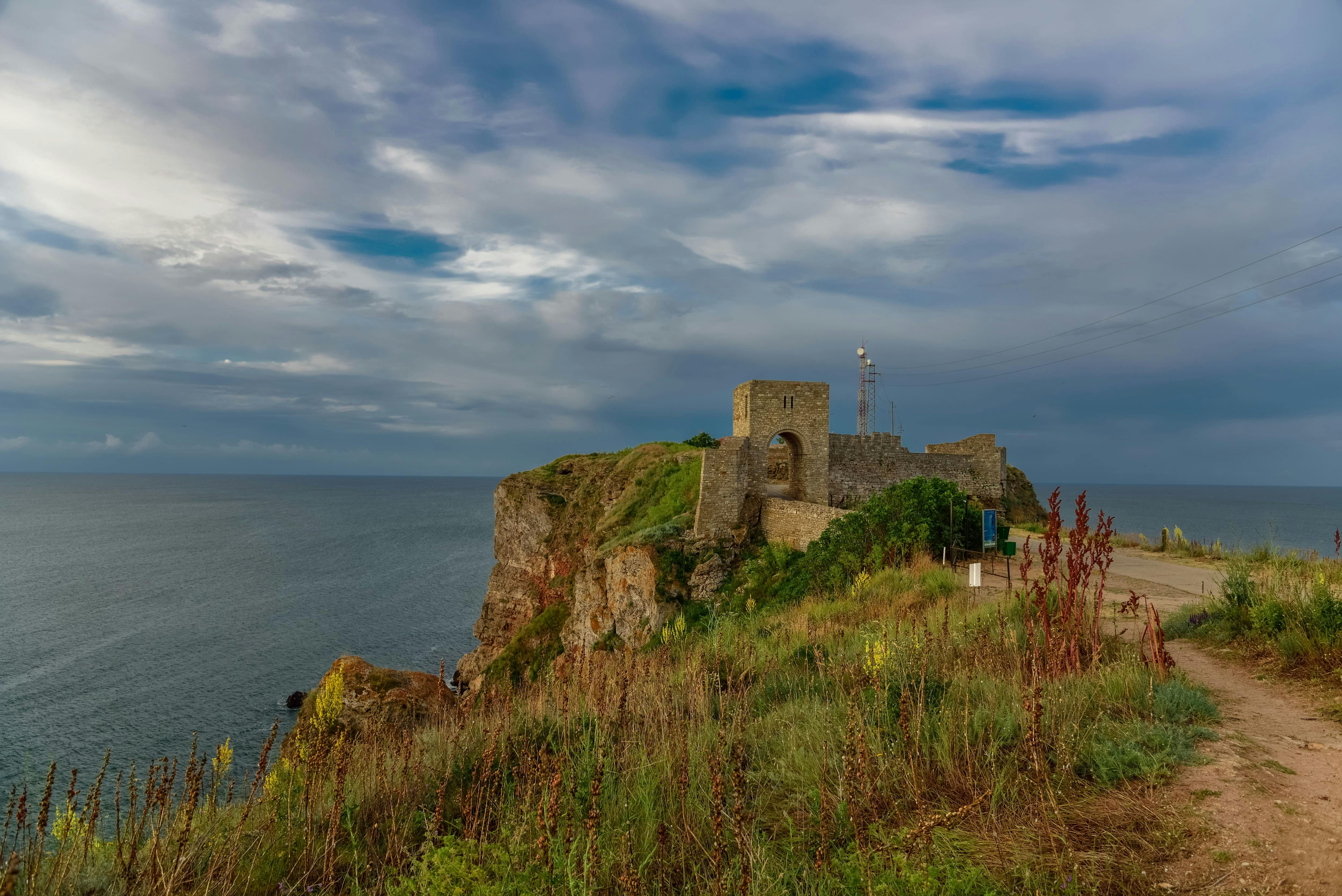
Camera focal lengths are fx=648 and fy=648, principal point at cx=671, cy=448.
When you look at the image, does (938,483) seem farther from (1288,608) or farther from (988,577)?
(1288,608)

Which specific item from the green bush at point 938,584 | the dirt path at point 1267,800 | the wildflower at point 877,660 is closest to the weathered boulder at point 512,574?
the green bush at point 938,584

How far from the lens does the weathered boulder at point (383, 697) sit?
15195mm

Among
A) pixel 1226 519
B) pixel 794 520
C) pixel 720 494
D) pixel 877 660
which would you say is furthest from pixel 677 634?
pixel 1226 519

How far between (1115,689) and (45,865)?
7.79 meters

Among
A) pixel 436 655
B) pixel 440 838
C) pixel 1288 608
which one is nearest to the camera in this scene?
pixel 440 838

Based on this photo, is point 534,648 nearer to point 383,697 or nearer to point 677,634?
point 383,697

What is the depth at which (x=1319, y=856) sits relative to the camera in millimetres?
3627

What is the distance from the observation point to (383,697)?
16.9 m

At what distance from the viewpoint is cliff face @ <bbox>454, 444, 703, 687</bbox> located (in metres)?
25.3

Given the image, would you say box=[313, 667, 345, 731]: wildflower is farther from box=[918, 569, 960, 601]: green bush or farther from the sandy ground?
box=[918, 569, 960, 601]: green bush

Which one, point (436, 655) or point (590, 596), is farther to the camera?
point (436, 655)

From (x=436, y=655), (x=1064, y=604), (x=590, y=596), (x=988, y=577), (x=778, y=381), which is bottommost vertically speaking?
(x=436, y=655)

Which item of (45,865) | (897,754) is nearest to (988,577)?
(897,754)

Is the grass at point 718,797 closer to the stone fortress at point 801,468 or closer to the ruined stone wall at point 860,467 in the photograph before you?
the stone fortress at point 801,468
